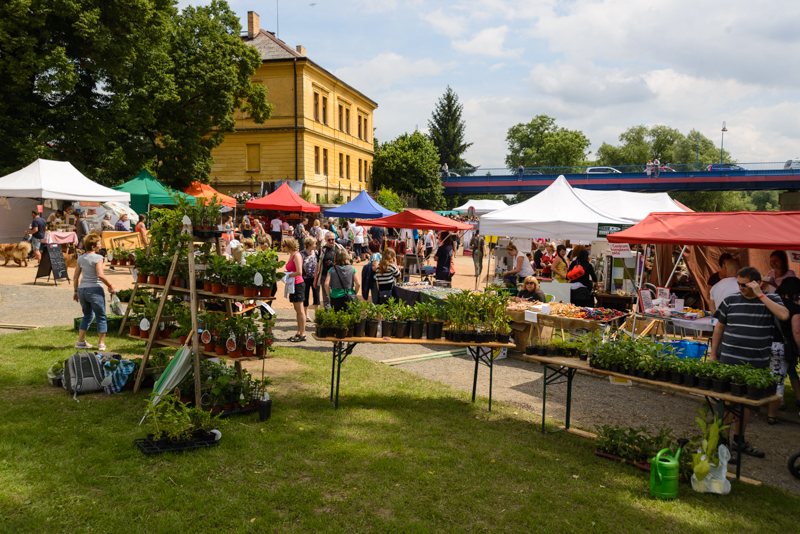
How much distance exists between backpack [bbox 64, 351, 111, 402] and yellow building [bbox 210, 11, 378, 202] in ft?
98.4

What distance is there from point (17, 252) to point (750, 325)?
19738mm

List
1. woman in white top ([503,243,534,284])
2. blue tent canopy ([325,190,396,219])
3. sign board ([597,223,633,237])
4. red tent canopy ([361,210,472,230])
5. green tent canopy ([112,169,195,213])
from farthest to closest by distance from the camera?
green tent canopy ([112,169,195,213]) → blue tent canopy ([325,190,396,219]) → red tent canopy ([361,210,472,230]) → woman in white top ([503,243,534,284]) → sign board ([597,223,633,237])

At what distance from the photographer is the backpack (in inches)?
240

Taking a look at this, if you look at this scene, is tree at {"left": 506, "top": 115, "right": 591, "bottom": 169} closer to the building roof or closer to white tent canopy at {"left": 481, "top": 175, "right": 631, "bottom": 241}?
the building roof

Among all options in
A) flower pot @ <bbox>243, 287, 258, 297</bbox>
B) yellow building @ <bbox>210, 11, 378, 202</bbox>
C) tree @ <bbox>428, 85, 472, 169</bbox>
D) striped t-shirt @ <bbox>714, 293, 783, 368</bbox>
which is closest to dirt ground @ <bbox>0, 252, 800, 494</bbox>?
striped t-shirt @ <bbox>714, 293, 783, 368</bbox>

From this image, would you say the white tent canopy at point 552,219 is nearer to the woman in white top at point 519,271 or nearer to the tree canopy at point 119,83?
the woman in white top at point 519,271

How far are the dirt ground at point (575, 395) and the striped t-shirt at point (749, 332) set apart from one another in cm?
97

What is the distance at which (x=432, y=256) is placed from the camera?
28.2 metres

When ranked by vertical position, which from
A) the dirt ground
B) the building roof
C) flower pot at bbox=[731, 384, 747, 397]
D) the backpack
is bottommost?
the dirt ground

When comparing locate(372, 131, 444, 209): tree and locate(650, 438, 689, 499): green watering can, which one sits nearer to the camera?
locate(650, 438, 689, 499): green watering can

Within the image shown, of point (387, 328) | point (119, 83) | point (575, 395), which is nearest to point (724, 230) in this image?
point (575, 395)

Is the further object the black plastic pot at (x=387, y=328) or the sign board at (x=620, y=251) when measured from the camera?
the sign board at (x=620, y=251)

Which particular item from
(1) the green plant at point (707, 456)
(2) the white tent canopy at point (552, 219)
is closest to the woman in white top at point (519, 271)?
(2) the white tent canopy at point (552, 219)

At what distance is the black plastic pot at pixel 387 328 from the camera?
622 centimetres
